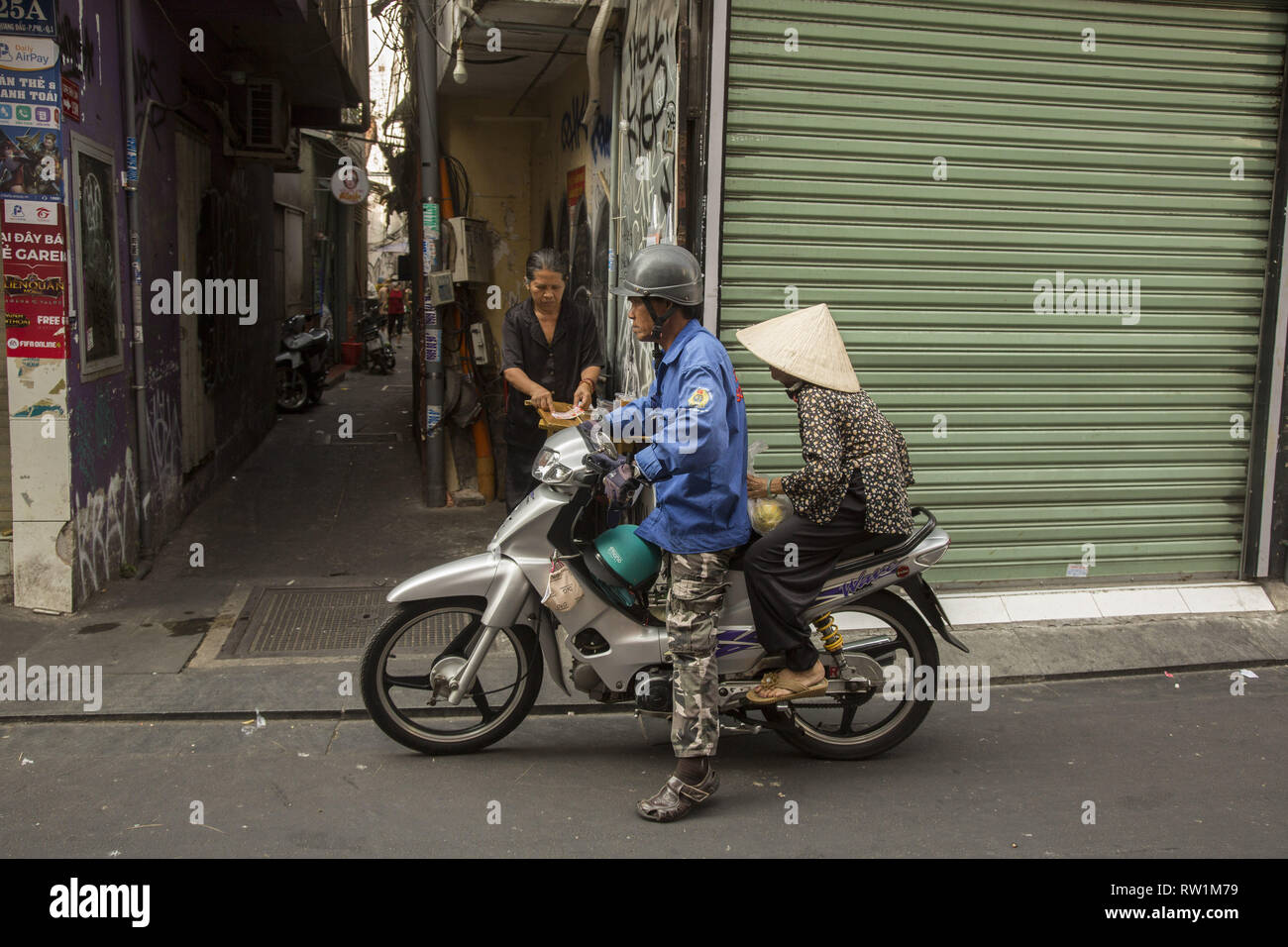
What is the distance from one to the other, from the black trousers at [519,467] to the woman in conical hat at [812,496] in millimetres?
2226

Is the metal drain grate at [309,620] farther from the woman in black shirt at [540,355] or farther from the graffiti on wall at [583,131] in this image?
the graffiti on wall at [583,131]

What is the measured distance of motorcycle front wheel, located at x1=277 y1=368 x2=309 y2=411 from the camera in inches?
584

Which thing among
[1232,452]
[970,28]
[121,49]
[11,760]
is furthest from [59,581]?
[1232,452]

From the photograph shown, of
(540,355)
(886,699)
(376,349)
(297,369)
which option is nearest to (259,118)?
(540,355)

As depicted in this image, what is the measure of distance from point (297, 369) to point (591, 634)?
1170cm

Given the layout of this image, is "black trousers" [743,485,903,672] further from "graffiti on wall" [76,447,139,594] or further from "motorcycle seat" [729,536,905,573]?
"graffiti on wall" [76,447,139,594]

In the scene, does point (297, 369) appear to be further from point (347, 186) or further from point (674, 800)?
point (674, 800)

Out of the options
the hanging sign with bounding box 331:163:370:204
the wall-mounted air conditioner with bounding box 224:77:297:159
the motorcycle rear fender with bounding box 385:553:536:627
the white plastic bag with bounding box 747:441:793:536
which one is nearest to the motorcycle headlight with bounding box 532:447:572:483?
the motorcycle rear fender with bounding box 385:553:536:627

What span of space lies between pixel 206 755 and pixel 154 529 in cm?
339

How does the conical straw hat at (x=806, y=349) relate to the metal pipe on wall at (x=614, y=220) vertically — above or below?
below

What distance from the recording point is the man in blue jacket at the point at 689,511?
12.9 feet

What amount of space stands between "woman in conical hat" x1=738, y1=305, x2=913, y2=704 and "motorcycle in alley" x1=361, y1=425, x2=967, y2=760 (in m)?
0.14

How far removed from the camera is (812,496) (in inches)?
159

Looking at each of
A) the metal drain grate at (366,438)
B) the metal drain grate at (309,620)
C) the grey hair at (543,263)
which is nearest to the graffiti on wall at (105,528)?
the metal drain grate at (309,620)
